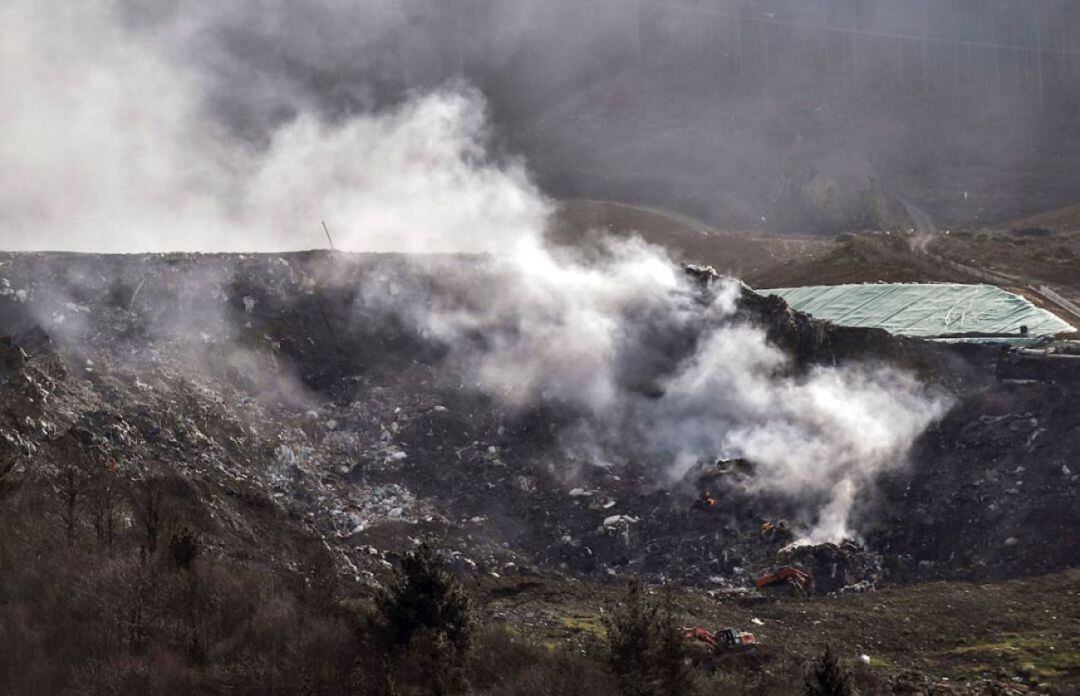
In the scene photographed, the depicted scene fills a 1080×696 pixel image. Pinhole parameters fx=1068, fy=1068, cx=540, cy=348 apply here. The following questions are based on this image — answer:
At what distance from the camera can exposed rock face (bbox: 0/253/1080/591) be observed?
24297 mm

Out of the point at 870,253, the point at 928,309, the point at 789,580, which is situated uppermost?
the point at 870,253

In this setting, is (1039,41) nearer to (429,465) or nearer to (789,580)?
(429,465)

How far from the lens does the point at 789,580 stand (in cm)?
2312

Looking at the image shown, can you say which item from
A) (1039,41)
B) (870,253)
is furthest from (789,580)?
(1039,41)

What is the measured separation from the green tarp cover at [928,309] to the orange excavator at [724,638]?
15987 millimetres

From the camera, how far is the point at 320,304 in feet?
111

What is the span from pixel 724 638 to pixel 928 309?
19357 millimetres

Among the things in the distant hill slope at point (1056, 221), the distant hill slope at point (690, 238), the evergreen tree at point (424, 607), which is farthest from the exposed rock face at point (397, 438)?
the distant hill slope at point (1056, 221)

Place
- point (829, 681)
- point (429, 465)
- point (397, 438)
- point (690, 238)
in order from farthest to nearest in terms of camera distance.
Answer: point (690, 238) → point (397, 438) → point (429, 465) → point (829, 681)

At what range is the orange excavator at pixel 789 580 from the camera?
23016mm

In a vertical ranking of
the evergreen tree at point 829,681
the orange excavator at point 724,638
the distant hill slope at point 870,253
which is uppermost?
the distant hill slope at point 870,253

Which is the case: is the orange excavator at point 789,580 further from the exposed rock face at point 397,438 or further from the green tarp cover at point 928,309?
the green tarp cover at point 928,309

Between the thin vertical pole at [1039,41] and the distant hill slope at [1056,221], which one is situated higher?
the thin vertical pole at [1039,41]

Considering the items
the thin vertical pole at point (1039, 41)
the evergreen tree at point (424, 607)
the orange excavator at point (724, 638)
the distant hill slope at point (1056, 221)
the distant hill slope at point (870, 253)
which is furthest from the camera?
the thin vertical pole at point (1039, 41)
